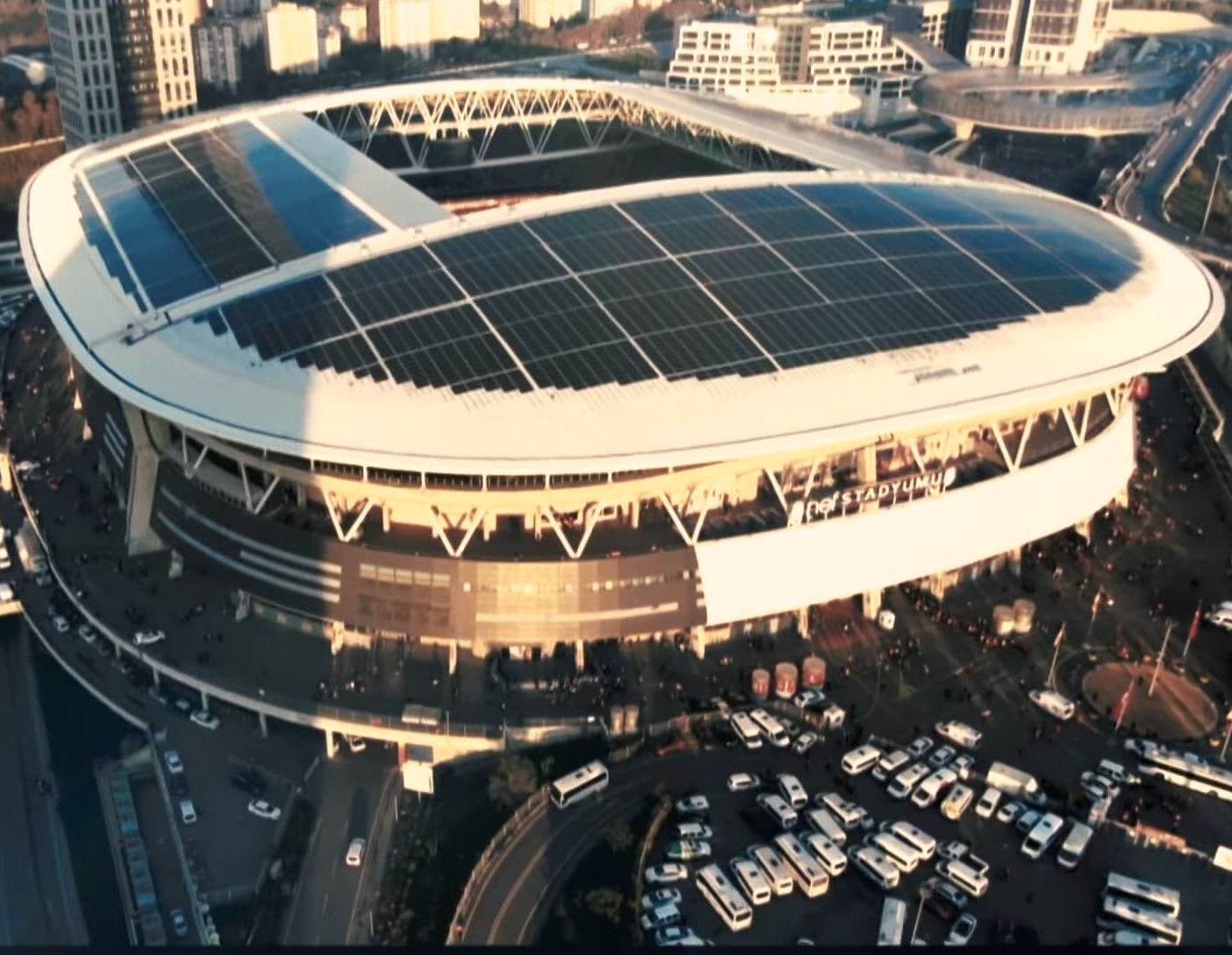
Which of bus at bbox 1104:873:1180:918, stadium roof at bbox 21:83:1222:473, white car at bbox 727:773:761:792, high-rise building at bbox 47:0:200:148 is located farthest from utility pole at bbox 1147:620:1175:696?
high-rise building at bbox 47:0:200:148

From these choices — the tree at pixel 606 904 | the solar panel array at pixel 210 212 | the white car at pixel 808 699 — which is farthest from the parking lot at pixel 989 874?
the solar panel array at pixel 210 212

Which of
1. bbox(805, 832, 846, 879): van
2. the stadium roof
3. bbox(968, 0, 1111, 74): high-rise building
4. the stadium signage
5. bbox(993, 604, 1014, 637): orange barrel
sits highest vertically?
bbox(968, 0, 1111, 74): high-rise building

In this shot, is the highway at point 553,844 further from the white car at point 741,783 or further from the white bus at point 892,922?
the white bus at point 892,922

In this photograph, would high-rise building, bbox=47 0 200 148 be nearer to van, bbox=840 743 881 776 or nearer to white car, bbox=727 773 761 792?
white car, bbox=727 773 761 792

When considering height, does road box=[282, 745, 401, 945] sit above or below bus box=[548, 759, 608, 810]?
below

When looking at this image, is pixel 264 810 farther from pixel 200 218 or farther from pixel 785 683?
pixel 200 218

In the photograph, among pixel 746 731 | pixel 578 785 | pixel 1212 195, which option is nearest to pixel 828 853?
pixel 746 731

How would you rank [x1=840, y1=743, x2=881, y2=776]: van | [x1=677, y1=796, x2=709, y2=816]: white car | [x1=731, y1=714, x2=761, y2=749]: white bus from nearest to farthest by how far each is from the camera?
[x1=677, y1=796, x2=709, y2=816]: white car < [x1=840, y1=743, x2=881, y2=776]: van < [x1=731, y1=714, x2=761, y2=749]: white bus
